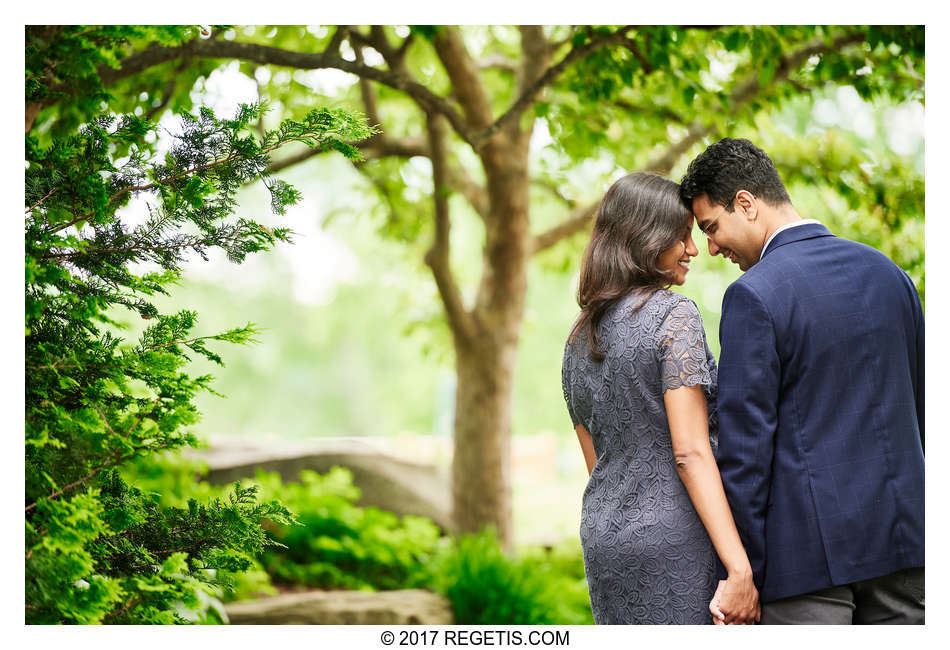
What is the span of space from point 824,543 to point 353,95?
4010mm

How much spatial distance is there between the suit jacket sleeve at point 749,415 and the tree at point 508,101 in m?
1.49

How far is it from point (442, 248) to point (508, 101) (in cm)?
129

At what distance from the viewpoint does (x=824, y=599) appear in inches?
65.0

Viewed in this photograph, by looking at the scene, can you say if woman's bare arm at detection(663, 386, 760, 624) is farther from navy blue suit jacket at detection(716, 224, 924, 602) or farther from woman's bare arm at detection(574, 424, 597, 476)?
woman's bare arm at detection(574, 424, 597, 476)

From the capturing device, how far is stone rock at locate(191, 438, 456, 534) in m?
5.88

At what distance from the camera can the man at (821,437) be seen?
1623mm

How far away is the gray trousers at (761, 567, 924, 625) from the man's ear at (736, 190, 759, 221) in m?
0.91

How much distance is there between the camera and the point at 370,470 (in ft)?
19.8

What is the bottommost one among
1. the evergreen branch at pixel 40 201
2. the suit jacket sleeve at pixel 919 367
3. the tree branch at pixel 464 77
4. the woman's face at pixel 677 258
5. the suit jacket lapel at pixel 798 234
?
the suit jacket sleeve at pixel 919 367

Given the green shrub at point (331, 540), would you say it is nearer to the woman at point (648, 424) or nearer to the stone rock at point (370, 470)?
the stone rock at point (370, 470)

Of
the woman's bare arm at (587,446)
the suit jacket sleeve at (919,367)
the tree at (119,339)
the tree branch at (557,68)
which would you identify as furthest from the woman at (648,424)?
the tree branch at (557,68)

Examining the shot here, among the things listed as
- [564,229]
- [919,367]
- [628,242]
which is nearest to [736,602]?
[919,367]

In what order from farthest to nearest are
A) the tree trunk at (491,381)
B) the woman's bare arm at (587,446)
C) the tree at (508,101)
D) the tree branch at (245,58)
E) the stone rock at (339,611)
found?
the tree trunk at (491,381) → the stone rock at (339,611) → the tree at (508,101) → the tree branch at (245,58) → the woman's bare arm at (587,446)

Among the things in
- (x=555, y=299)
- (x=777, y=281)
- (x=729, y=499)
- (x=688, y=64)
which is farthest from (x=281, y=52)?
(x=555, y=299)
